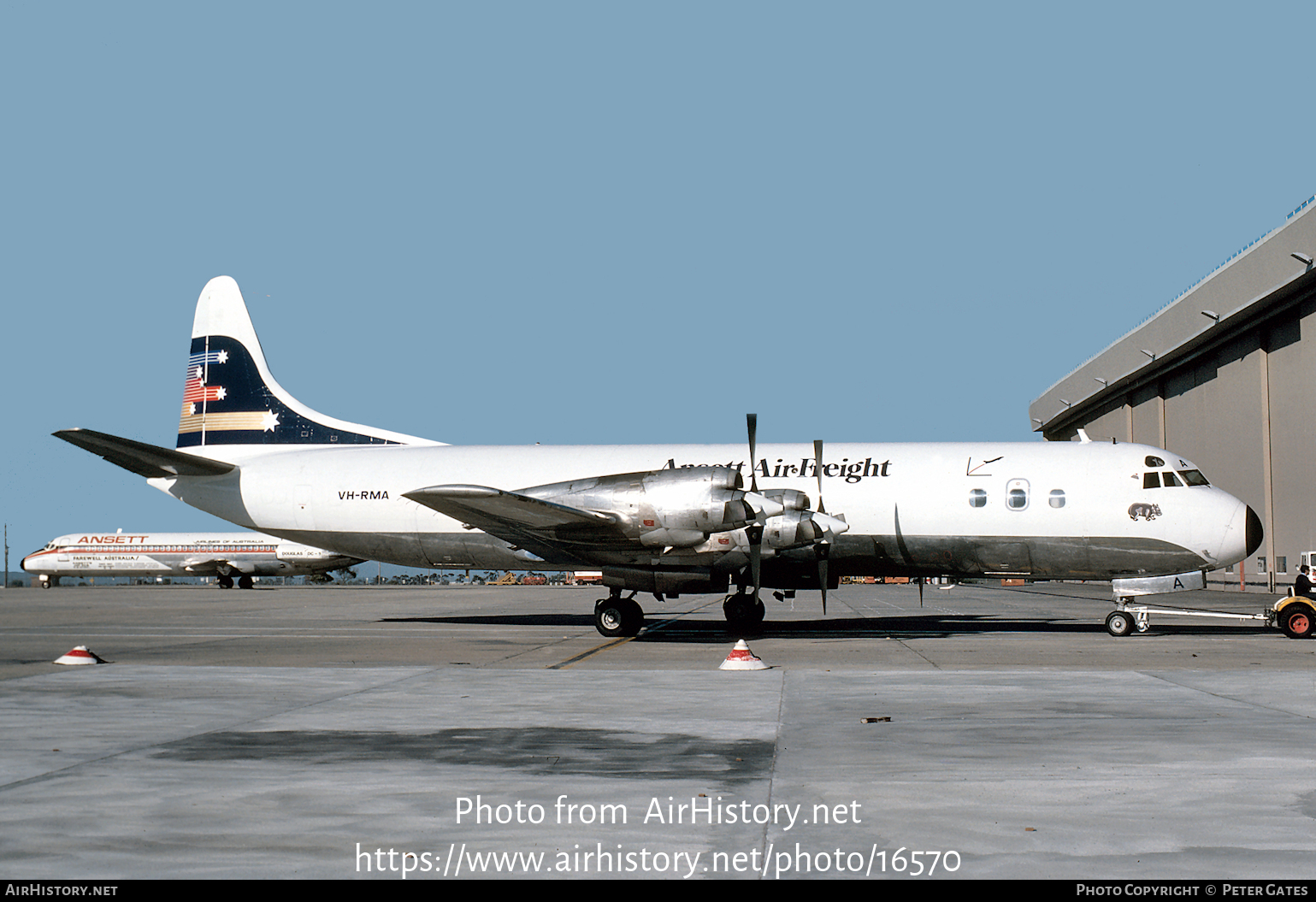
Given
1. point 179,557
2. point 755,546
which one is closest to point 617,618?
point 755,546

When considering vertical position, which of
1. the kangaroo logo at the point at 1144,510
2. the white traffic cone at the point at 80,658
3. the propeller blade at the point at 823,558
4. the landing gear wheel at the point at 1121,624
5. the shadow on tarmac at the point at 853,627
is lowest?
the shadow on tarmac at the point at 853,627

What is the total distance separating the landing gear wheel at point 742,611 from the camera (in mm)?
24922

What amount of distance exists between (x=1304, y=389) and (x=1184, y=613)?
84.0ft

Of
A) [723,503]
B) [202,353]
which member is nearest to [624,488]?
[723,503]

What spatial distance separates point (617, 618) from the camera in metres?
24.0

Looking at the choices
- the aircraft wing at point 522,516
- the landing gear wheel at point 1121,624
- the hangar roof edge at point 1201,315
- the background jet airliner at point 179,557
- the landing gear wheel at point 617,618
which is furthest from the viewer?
the background jet airliner at point 179,557

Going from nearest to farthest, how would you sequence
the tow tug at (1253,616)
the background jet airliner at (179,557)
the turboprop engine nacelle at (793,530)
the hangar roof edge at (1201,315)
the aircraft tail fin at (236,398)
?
1. the turboprop engine nacelle at (793,530)
2. the tow tug at (1253,616)
3. the aircraft tail fin at (236,398)
4. the hangar roof edge at (1201,315)
5. the background jet airliner at (179,557)

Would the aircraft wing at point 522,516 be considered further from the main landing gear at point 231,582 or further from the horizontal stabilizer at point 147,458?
the main landing gear at point 231,582

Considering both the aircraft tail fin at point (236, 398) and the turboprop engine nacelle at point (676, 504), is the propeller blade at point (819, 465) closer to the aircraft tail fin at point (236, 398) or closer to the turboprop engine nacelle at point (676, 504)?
the turboprop engine nacelle at point (676, 504)

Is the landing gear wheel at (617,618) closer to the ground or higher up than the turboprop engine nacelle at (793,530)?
closer to the ground

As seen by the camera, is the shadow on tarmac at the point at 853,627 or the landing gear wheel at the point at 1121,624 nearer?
the landing gear wheel at the point at 1121,624

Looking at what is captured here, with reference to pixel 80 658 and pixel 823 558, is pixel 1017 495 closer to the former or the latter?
pixel 823 558

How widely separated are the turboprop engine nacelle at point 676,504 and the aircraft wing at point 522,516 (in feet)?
1.21

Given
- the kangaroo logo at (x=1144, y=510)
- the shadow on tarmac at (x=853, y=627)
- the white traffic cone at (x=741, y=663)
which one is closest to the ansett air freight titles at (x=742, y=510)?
the kangaroo logo at (x=1144, y=510)
